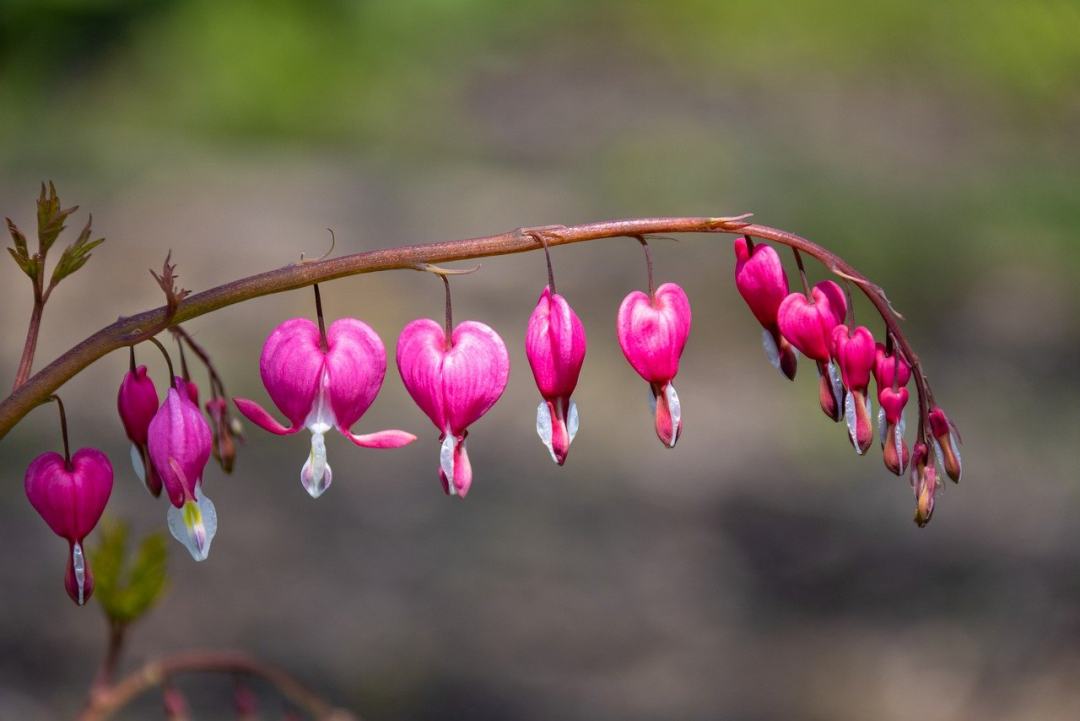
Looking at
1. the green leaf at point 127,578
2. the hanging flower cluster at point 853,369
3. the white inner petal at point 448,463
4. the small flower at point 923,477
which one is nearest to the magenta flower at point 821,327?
the hanging flower cluster at point 853,369

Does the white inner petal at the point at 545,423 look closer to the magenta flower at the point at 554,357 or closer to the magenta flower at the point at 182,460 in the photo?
the magenta flower at the point at 554,357

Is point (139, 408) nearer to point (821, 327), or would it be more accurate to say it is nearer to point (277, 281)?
point (277, 281)

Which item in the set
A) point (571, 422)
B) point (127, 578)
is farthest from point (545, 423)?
point (127, 578)

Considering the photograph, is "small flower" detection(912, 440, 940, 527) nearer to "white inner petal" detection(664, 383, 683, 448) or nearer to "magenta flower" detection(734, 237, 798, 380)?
"magenta flower" detection(734, 237, 798, 380)

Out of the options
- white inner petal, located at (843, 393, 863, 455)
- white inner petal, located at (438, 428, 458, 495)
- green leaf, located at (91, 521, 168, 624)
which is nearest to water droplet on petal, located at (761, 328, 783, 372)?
white inner petal, located at (843, 393, 863, 455)

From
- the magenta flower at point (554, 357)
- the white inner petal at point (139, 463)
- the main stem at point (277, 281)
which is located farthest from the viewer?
the white inner petal at point (139, 463)

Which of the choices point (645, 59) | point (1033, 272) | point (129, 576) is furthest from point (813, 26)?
point (129, 576)
